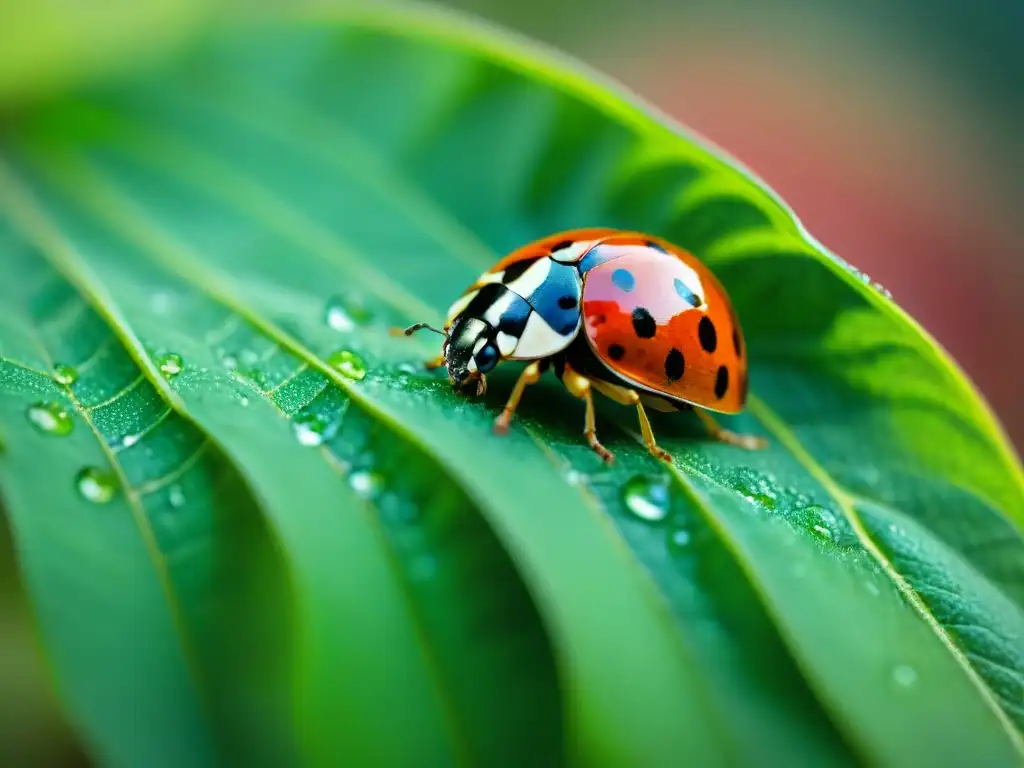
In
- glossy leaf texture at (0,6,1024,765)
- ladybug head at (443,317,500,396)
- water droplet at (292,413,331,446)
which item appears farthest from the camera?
ladybug head at (443,317,500,396)

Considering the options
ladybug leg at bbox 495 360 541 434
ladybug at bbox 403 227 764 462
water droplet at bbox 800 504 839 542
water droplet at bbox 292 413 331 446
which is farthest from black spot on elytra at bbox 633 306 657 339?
water droplet at bbox 292 413 331 446

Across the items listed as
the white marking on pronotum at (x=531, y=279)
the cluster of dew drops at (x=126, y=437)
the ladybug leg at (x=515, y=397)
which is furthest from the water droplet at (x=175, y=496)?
the white marking on pronotum at (x=531, y=279)

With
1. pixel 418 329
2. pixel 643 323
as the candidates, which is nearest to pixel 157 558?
pixel 418 329

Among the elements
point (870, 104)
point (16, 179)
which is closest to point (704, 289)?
point (16, 179)

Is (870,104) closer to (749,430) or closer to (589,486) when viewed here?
(749,430)

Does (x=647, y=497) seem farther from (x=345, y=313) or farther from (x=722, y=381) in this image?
(x=345, y=313)

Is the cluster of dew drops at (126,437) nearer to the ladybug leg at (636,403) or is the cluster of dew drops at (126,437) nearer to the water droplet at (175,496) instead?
the water droplet at (175,496)

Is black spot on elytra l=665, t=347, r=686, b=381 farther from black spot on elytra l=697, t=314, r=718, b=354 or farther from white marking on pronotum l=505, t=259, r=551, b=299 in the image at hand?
white marking on pronotum l=505, t=259, r=551, b=299
